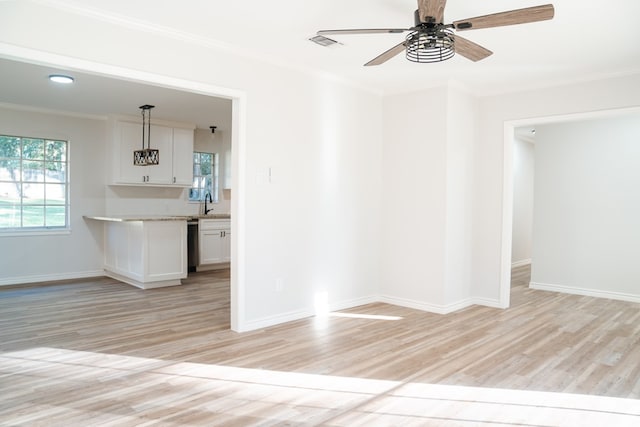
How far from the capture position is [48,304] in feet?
16.0

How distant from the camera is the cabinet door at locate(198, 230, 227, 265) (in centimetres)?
720

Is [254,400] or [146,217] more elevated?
[146,217]

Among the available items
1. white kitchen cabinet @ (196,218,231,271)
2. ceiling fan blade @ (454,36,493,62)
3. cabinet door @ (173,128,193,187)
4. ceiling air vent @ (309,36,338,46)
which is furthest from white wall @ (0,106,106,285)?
ceiling fan blade @ (454,36,493,62)

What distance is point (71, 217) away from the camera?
654 centimetres

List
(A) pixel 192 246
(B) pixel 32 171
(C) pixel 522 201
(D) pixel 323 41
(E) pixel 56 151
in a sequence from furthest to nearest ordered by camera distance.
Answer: (C) pixel 522 201 < (A) pixel 192 246 < (E) pixel 56 151 < (B) pixel 32 171 < (D) pixel 323 41

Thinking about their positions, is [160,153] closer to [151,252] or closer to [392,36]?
[151,252]

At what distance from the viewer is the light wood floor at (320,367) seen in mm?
2410

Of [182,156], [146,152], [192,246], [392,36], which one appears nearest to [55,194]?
[146,152]

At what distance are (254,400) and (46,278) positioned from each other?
513 cm

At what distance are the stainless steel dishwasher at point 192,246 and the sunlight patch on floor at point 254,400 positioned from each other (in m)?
4.25

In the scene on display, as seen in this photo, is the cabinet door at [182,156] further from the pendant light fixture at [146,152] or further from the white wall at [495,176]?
the white wall at [495,176]

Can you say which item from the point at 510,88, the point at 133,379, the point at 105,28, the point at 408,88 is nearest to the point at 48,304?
the point at 133,379

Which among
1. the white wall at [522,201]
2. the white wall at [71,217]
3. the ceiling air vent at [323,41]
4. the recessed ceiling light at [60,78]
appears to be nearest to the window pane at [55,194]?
the white wall at [71,217]

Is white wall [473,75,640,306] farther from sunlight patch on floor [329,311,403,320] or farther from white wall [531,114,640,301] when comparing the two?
white wall [531,114,640,301]
